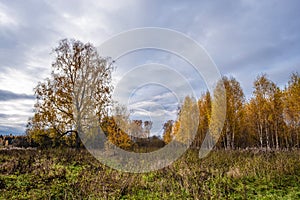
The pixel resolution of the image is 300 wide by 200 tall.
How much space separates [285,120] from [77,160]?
3081 centimetres

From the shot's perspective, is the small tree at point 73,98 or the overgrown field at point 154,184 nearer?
the overgrown field at point 154,184

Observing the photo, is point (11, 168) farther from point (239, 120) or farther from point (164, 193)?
point (239, 120)

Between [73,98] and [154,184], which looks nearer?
[154,184]

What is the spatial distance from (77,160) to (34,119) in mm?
6129

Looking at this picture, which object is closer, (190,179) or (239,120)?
(190,179)

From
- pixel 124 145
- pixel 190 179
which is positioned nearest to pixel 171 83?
pixel 190 179

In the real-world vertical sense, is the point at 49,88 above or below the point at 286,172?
above

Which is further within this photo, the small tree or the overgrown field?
the small tree

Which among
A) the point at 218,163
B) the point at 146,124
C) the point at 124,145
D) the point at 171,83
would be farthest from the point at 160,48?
the point at 124,145

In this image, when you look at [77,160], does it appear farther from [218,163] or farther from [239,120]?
[239,120]

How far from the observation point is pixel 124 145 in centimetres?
1463

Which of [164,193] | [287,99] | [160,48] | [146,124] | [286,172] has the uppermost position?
[287,99]

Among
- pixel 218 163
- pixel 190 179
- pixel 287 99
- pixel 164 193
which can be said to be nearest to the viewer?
pixel 164 193

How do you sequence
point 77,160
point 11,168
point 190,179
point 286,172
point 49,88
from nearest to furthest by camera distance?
point 190,179, point 286,172, point 11,168, point 77,160, point 49,88
